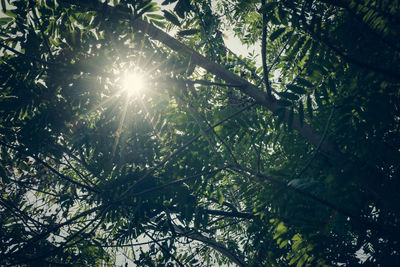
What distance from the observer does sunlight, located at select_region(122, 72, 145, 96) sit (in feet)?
6.76

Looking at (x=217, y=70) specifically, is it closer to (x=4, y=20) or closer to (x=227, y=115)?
(x=227, y=115)

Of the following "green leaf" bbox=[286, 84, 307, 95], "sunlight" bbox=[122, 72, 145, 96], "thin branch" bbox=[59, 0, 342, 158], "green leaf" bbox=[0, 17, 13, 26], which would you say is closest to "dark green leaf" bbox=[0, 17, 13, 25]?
"green leaf" bbox=[0, 17, 13, 26]

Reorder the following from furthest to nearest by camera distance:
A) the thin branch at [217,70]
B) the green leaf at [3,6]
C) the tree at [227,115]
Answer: the green leaf at [3,6] < the thin branch at [217,70] < the tree at [227,115]

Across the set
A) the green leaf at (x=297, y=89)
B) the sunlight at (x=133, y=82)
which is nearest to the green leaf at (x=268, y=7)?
the green leaf at (x=297, y=89)

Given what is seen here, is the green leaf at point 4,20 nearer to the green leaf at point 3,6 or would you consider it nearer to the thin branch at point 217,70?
the green leaf at point 3,6

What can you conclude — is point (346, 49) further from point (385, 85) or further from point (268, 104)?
point (268, 104)

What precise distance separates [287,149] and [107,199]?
2.26 m

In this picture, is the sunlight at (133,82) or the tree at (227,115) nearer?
the tree at (227,115)

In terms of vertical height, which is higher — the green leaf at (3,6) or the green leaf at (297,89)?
the green leaf at (3,6)

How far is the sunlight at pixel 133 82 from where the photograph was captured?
206cm

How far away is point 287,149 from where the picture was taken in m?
2.55

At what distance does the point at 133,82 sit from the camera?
208 centimetres

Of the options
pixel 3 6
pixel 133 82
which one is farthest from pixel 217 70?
pixel 3 6

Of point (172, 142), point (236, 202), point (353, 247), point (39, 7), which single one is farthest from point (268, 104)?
point (236, 202)
